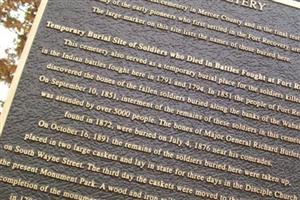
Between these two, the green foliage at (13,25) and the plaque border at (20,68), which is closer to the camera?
the plaque border at (20,68)

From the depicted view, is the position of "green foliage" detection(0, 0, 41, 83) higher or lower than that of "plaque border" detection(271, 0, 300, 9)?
higher

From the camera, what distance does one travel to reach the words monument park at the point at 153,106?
4008 millimetres

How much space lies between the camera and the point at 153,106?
426cm

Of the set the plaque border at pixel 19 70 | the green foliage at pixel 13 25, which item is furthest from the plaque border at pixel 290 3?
the green foliage at pixel 13 25

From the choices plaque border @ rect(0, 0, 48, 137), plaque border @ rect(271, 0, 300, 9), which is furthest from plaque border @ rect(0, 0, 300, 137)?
plaque border @ rect(271, 0, 300, 9)

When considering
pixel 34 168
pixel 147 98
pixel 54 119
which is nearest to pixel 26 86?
pixel 54 119

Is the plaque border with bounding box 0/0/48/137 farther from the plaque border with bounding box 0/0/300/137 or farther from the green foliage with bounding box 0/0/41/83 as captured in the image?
the green foliage with bounding box 0/0/41/83

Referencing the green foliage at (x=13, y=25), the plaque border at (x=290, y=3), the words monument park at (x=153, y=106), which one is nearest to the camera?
the words monument park at (x=153, y=106)

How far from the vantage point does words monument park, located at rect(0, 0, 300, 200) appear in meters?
4.01

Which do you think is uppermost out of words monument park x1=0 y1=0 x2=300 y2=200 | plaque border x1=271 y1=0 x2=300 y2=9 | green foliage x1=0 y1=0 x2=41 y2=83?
green foliage x1=0 y1=0 x2=41 y2=83

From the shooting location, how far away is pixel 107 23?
4.50 metres

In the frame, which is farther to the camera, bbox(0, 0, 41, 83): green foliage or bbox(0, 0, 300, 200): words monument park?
bbox(0, 0, 41, 83): green foliage

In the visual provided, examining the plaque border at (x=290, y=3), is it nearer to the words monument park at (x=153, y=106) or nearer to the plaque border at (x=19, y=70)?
the words monument park at (x=153, y=106)

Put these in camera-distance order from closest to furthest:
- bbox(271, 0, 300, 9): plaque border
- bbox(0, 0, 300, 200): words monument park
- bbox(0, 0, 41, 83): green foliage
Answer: bbox(0, 0, 300, 200): words monument park
bbox(271, 0, 300, 9): plaque border
bbox(0, 0, 41, 83): green foliage
